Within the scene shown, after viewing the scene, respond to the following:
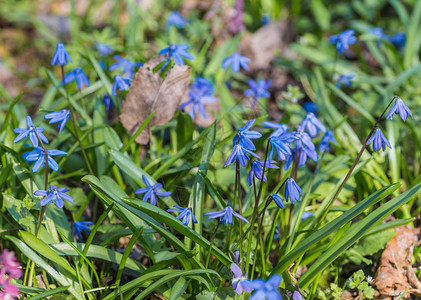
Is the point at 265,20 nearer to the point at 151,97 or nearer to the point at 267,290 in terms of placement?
the point at 151,97

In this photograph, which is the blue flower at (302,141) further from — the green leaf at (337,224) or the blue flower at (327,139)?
the blue flower at (327,139)

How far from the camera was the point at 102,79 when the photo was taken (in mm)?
3213

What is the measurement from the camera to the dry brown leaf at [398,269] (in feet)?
8.41

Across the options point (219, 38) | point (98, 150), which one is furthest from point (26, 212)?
point (219, 38)

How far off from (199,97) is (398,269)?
171 centimetres

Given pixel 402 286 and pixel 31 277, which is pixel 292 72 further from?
pixel 31 277

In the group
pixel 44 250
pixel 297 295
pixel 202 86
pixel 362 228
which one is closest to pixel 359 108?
pixel 202 86

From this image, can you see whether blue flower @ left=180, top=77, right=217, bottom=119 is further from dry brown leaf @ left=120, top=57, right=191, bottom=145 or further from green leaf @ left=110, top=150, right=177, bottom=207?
green leaf @ left=110, top=150, right=177, bottom=207

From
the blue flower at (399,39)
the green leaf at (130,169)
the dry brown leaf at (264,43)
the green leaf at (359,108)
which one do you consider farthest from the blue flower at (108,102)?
the blue flower at (399,39)

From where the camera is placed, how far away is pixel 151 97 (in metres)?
3.04

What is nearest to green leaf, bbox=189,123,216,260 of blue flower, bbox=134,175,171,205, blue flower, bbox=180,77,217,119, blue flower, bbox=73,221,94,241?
blue flower, bbox=134,175,171,205

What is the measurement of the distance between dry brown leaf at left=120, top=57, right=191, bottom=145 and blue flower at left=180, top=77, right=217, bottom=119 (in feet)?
0.44

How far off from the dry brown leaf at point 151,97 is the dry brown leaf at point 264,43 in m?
2.23

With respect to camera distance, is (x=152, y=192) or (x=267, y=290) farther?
(x=152, y=192)
